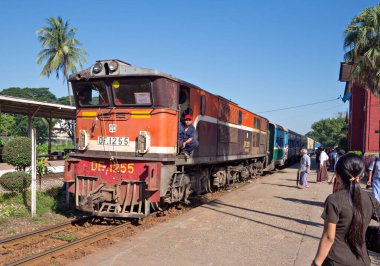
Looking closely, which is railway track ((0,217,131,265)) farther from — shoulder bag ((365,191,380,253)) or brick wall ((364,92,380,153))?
brick wall ((364,92,380,153))

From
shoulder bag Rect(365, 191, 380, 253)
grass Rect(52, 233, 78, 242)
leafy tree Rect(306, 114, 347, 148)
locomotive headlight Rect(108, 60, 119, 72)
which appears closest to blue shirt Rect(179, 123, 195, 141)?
locomotive headlight Rect(108, 60, 119, 72)

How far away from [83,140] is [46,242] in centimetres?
271

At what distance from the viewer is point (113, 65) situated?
25.5 ft

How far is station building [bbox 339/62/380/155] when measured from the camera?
27.4 m

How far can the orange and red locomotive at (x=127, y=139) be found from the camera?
740cm

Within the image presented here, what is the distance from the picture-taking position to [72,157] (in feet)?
27.1

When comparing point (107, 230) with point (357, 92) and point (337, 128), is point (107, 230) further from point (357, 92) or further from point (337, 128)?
point (337, 128)

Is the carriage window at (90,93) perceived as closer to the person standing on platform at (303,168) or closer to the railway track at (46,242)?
the railway track at (46,242)

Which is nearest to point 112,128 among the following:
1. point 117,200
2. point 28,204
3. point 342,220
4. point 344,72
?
point 117,200

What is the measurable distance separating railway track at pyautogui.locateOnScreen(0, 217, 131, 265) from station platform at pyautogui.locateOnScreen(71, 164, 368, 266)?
0.61 meters

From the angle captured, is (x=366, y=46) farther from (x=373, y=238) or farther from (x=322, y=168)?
(x=373, y=238)

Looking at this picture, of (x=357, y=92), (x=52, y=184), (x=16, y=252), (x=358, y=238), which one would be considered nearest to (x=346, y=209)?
(x=358, y=238)

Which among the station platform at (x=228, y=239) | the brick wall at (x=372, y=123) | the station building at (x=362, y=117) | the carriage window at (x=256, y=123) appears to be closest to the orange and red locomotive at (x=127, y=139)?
the station platform at (x=228, y=239)

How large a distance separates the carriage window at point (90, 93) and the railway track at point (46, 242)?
281 centimetres
